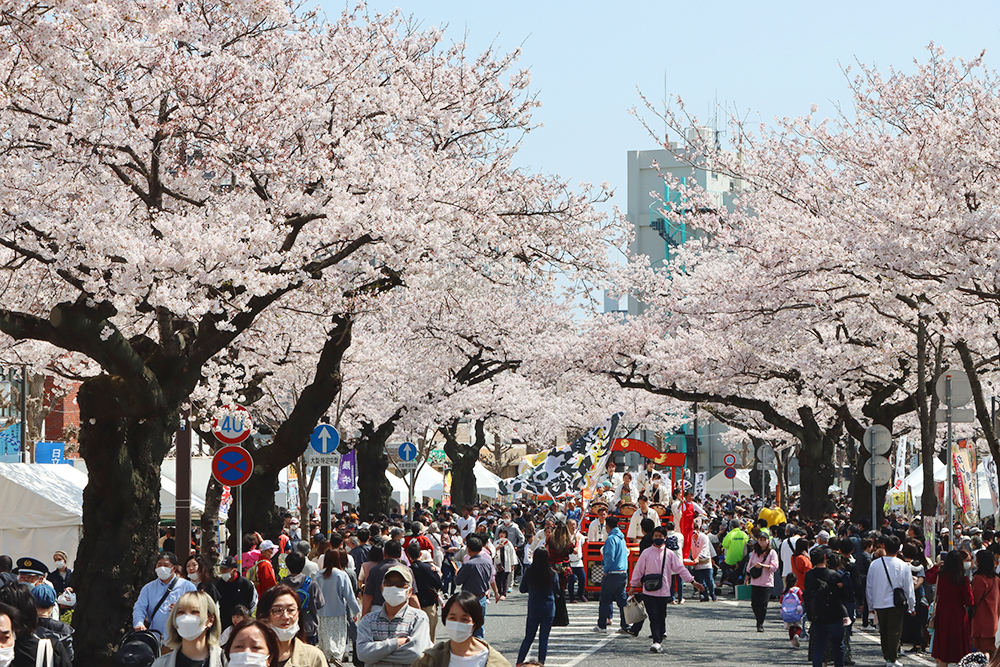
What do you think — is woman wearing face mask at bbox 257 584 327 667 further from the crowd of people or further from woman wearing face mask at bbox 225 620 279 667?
woman wearing face mask at bbox 225 620 279 667

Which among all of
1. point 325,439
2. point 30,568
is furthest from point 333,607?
point 325,439

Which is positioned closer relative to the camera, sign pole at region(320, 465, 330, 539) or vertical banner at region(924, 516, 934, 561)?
vertical banner at region(924, 516, 934, 561)

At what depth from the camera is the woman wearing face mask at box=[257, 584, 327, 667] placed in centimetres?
655

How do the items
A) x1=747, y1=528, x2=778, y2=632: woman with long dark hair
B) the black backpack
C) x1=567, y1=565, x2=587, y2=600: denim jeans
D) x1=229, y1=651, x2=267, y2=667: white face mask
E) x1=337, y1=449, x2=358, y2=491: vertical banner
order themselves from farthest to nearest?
1. x1=337, y1=449, x2=358, y2=491: vertical banner
2. x1=567, y1=565, x2=587, y2=600: denim jeans
3. x1=747, y1=528, x2=778, y2=632: woman with long dark hair
4. the black backpack
5. x1=229, y1=651, x2=267, y2=667: white face mask

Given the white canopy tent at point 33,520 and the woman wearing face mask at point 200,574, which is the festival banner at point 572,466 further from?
the woman wearing face mask at point 200,574

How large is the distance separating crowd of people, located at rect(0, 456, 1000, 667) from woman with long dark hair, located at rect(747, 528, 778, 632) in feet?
0.09

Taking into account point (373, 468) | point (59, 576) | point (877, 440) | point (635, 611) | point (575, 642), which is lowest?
point (575, 642)

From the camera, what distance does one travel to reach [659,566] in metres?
14.7

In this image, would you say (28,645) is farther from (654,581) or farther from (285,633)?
(654,581)

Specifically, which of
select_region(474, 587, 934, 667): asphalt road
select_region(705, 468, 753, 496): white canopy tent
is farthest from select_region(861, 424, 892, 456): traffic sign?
select_region(705, 468, 753, 496): white canopy tent

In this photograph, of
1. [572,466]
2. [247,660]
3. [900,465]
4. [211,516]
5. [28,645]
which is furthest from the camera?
[900,465]

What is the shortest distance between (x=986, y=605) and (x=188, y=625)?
804 centimetres

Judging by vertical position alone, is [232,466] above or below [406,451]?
below

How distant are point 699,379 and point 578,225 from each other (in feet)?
46.1
